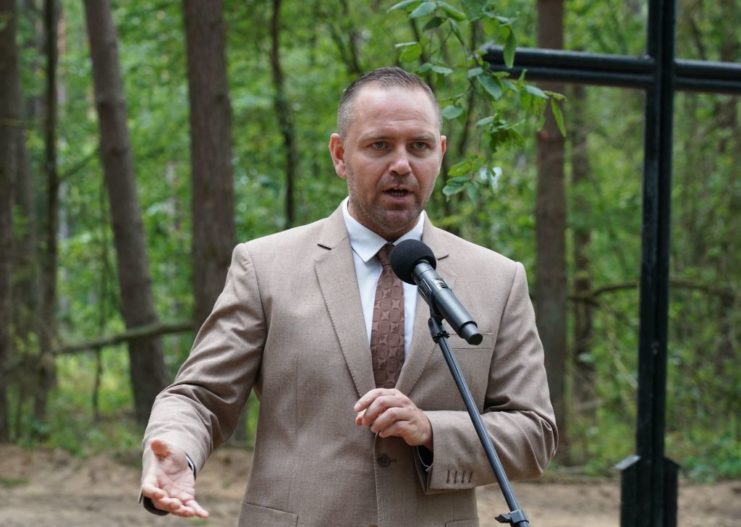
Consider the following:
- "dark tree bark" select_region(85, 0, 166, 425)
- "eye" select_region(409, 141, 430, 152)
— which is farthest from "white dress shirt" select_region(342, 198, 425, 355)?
"dark tree bark" select_region(85, 0, 166, 425)

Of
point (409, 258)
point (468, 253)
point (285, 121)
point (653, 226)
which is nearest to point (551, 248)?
point (285, 121)

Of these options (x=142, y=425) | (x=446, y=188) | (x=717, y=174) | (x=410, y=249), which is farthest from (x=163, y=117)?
(x=410, y=249)

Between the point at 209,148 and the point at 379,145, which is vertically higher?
the point at 209,148

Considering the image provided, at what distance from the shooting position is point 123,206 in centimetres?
1160

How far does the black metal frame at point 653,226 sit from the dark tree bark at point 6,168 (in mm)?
8253

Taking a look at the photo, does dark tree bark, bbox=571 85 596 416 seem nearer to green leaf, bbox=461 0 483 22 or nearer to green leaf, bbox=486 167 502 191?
green leaf, bbox=486 167 502 191

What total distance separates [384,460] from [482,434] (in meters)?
0.46

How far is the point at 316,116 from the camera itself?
13.2 meters

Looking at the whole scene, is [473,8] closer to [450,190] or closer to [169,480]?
[450,190]

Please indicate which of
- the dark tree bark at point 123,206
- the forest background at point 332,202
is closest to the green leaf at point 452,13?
the forest background at point 332,202

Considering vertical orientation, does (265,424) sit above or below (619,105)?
below

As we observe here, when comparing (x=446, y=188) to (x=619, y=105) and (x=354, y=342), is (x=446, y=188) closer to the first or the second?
(x=354, y=342)

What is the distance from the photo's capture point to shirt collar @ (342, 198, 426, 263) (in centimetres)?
306

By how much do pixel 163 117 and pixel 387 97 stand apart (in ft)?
43.2
